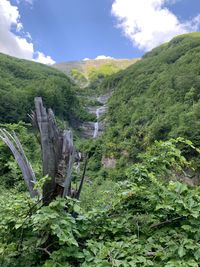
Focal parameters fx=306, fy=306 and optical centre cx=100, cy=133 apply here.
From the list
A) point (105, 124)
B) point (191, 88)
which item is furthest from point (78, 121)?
point (191, 88)

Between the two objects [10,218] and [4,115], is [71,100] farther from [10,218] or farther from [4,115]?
[10,218]

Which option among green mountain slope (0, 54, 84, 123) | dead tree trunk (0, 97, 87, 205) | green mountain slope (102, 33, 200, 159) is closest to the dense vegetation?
dead tree trunk (0, 97, 87, 205)

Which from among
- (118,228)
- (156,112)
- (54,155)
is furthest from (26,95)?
(118,228)

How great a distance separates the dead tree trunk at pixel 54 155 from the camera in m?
3.26

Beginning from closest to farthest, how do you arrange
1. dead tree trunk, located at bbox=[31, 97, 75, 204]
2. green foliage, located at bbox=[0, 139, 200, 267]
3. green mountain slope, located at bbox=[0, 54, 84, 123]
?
1. green foliage, located at bbox=[0, 139, 200, 267]
2. dead tree trunk, located at bbox=[31, 97, 75, 204]
3. green mountain slope, located at bbox=[0, 54, 84, 123]

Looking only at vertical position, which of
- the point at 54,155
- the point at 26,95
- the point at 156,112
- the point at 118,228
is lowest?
the point at 118,228

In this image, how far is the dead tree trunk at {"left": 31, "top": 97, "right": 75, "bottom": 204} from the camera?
3.26 metres

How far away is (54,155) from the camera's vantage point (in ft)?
10.8

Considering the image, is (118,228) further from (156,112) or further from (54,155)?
(156,112)

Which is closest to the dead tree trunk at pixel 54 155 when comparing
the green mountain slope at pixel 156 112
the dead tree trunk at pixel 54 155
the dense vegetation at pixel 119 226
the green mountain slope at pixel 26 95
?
the dead tree trunk at pixel 54 155

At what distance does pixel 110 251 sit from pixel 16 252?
1.11 m

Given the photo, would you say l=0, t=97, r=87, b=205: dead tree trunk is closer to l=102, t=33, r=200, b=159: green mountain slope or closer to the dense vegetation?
the dense vegetation

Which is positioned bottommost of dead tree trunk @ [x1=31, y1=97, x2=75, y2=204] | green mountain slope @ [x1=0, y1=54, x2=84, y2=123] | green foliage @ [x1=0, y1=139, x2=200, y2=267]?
green foliage @ [x1=0, y1=139, x2=200, y2=267]

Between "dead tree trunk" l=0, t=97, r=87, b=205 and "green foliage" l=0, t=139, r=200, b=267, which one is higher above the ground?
"dead tree trunk" l=0, t=97, r=87, b=205
